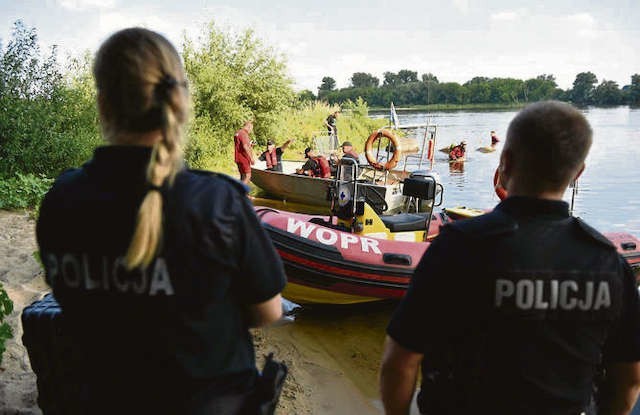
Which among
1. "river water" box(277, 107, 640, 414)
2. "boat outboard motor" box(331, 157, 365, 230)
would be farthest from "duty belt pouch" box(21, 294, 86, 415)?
"boat outboard motor" box(331, 157, 365, 230)

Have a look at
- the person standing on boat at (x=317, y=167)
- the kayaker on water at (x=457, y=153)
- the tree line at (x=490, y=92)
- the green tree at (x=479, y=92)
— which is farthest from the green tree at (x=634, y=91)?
the person standing on boat at (x=317, y=167)

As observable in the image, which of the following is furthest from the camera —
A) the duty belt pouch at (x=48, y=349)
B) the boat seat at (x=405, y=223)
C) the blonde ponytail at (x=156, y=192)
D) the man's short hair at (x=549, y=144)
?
the boat seat at (x=405, y=223)

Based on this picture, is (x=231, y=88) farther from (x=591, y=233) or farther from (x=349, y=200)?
(x=591, y=233)

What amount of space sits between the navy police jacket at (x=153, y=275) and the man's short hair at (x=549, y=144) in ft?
1.92

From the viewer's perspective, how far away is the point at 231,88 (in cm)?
1510

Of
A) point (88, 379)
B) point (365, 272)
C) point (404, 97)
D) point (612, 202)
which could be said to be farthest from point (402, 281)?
point (404, 97)

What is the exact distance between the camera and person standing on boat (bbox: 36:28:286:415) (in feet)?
3.14

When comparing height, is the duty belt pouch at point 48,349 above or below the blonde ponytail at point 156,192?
below

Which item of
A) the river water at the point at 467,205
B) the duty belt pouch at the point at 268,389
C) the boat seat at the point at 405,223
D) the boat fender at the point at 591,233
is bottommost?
the river water at the point at 467,205

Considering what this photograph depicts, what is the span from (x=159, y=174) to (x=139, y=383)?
1.42ft

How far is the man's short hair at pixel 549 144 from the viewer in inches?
40.9

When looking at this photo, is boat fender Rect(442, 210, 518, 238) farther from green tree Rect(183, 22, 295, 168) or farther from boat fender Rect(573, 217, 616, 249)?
green tree Rect(183, 22, 295, 168)

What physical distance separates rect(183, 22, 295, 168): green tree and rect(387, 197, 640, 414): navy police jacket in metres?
13.0

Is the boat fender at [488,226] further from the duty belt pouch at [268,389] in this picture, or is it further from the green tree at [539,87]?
the green tree at [539,87]
